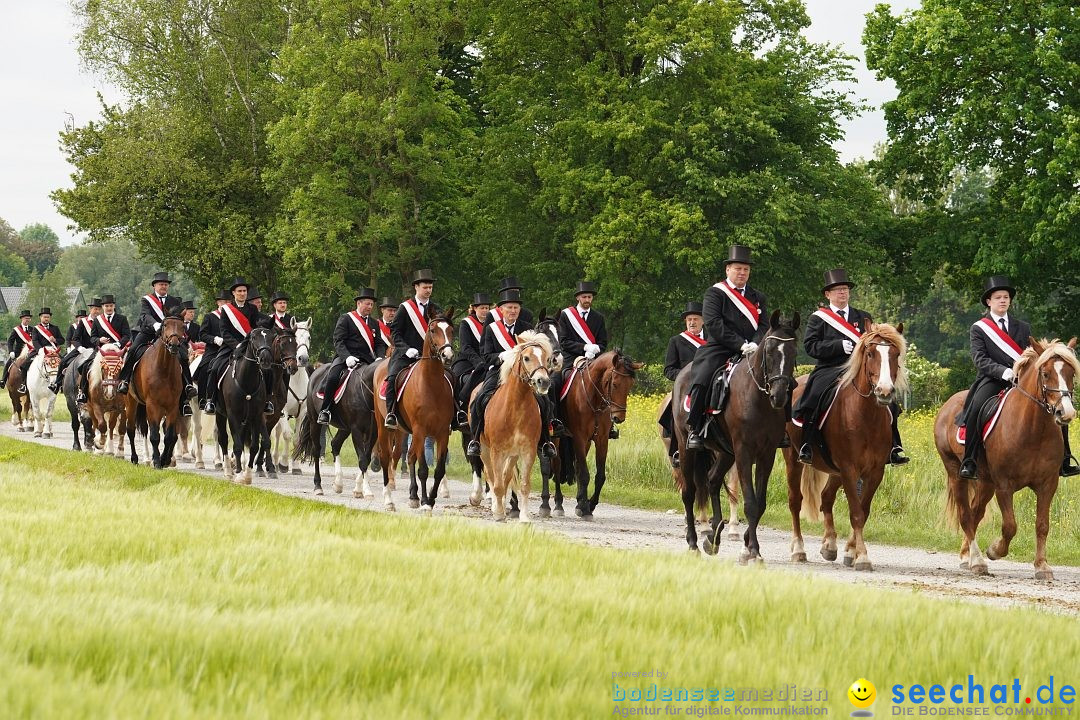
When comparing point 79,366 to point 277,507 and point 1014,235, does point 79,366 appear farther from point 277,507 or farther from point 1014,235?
point 1014,235

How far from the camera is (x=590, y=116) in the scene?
3994cm

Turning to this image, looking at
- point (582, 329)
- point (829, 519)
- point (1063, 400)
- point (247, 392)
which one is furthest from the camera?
point (247, 392)

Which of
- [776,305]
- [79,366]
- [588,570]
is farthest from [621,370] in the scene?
[776,305]

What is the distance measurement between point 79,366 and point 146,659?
2323 centimetres

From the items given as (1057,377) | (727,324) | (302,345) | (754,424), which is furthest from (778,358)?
(302,345)

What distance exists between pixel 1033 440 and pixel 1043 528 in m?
0.85

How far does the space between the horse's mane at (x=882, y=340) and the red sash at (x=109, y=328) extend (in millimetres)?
17428

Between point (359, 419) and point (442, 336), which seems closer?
point (442, 336)

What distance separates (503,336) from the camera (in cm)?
1777

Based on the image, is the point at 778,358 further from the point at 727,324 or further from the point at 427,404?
the point at 427,404

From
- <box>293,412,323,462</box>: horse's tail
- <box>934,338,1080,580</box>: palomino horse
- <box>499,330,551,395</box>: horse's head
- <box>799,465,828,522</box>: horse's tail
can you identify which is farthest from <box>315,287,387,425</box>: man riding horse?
<box>934,338,1080,580</box>: palomino horse

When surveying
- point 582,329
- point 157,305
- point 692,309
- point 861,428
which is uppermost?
point 692,309

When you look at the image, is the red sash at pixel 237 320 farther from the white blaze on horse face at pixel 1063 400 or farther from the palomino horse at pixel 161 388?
the white blaze on horse face at pixel 1063 400

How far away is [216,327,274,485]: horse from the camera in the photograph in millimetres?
21547
